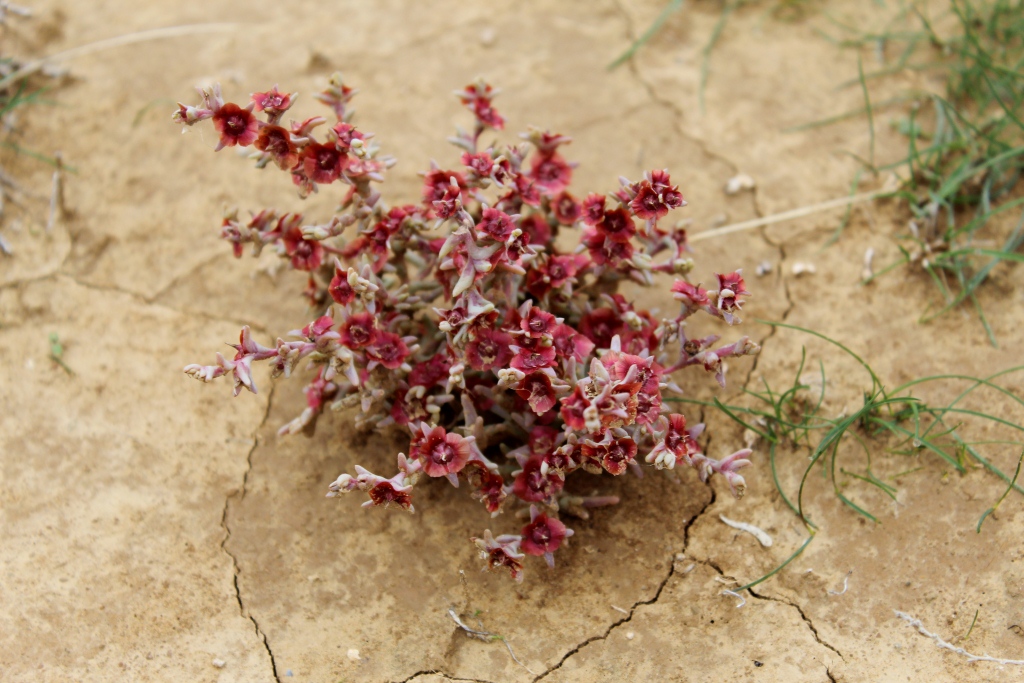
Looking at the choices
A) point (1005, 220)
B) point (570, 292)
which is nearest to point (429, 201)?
point (570, 292)

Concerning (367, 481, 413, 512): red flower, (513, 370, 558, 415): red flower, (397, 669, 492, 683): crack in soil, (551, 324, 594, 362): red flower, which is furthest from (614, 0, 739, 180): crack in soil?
(397, 669, 492, 683): crack in soil

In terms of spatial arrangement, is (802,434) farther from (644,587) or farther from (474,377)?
(474,377)

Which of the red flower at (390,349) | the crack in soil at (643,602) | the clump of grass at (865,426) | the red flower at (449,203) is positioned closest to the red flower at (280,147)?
the red flower at (449,203)

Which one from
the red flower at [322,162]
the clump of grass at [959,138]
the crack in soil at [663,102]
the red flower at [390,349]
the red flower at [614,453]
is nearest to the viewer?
the red flower at [614,453]

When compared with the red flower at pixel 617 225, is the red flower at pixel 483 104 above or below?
above

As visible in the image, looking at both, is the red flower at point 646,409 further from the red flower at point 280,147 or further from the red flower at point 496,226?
the red flower at point 280,147

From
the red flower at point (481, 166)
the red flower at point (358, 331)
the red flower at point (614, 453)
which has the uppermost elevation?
the red flower at point (481, 166)

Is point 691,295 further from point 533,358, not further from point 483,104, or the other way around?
point 483,104

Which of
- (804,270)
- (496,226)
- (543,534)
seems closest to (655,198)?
(496,226)
